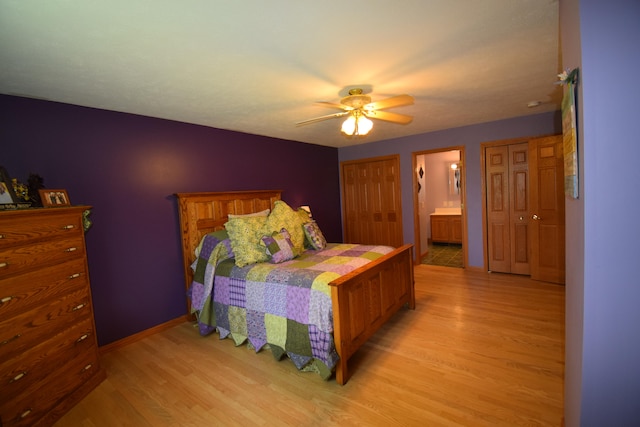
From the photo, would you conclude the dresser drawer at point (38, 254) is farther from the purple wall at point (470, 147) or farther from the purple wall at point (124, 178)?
the purple wall at point (470, 147)

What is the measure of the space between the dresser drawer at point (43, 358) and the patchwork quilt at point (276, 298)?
0.98 meters

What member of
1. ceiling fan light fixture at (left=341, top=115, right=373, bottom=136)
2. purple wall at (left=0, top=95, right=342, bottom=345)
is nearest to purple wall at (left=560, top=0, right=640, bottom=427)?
ceiling fan light fixture at (left=341, top=115, right=373, bottom=136)

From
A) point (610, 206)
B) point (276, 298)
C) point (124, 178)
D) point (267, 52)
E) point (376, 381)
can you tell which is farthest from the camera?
point (124, 178)

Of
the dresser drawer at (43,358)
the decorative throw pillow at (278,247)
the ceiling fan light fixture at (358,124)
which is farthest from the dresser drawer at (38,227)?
the ceiling fan light fixture at (358,124)

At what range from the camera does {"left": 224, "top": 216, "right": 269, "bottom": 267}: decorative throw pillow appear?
2968 mm

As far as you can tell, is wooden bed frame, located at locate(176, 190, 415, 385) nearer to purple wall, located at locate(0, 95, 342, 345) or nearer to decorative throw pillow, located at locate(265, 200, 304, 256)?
purple wall, located at locate(0, 95, 342, 345)

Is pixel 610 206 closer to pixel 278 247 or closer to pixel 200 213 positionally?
pixel 278 247

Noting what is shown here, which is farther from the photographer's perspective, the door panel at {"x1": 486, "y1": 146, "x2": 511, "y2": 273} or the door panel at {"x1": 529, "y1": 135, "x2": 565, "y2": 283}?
the door panel at {"x1": 486, "y1": 146, "x2": 511, "y2": 273}

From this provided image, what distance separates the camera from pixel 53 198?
2.39 meters

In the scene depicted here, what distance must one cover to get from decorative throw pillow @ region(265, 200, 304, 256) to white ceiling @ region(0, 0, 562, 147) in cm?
116

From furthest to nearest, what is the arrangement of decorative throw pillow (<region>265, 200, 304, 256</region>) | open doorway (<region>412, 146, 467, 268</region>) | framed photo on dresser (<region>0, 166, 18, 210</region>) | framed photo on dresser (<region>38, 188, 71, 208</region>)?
open doorway (<region>412, 146, 467, 268</region>) < decorative throw pillow (<region>265, 200, 304, 256</region>) < framed photo on dresser (<region>38, 188, 71, 208</region>) < framed photo on dresser (<region>0, 166, 18, 210</region>)

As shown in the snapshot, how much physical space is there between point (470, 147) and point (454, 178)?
9.03 ft

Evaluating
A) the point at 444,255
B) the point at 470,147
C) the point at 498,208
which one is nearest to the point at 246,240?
the point at 470,147

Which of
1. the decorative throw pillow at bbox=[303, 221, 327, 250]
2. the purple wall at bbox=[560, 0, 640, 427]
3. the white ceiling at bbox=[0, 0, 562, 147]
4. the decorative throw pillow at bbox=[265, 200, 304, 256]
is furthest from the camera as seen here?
the decorative throw pillow at bbox=[303, 221, 327, 250]
